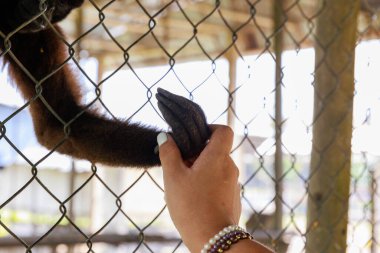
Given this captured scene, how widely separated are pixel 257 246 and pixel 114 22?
9427 mm

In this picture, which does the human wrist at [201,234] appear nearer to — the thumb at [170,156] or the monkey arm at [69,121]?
the thumb at [170,156]

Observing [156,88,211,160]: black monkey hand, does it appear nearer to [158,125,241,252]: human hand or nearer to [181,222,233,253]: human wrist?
[158,125,241,252]: human hand

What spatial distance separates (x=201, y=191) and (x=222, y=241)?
104mm

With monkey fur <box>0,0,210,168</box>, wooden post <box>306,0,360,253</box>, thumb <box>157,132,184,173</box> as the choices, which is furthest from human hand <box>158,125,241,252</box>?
wooden post <box>306,0,360,253</box>

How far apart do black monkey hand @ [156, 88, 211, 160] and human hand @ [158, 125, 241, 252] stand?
0.09 ft

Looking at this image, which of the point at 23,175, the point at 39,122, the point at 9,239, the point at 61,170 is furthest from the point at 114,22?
the point at 39,122

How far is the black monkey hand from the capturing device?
1.18 m

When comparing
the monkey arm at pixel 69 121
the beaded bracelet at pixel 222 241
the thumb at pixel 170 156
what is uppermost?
the monkey arm at pixel 69 121

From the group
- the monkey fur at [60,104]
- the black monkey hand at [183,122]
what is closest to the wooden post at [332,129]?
the monkey fur at [60,104]

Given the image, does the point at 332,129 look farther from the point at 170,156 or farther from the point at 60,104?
the point at 170,156

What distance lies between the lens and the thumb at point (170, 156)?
1.13m

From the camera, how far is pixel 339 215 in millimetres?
2418

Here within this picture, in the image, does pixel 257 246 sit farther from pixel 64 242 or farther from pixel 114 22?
pixel 114 22

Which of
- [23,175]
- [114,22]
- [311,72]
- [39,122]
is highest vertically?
[114,22]
